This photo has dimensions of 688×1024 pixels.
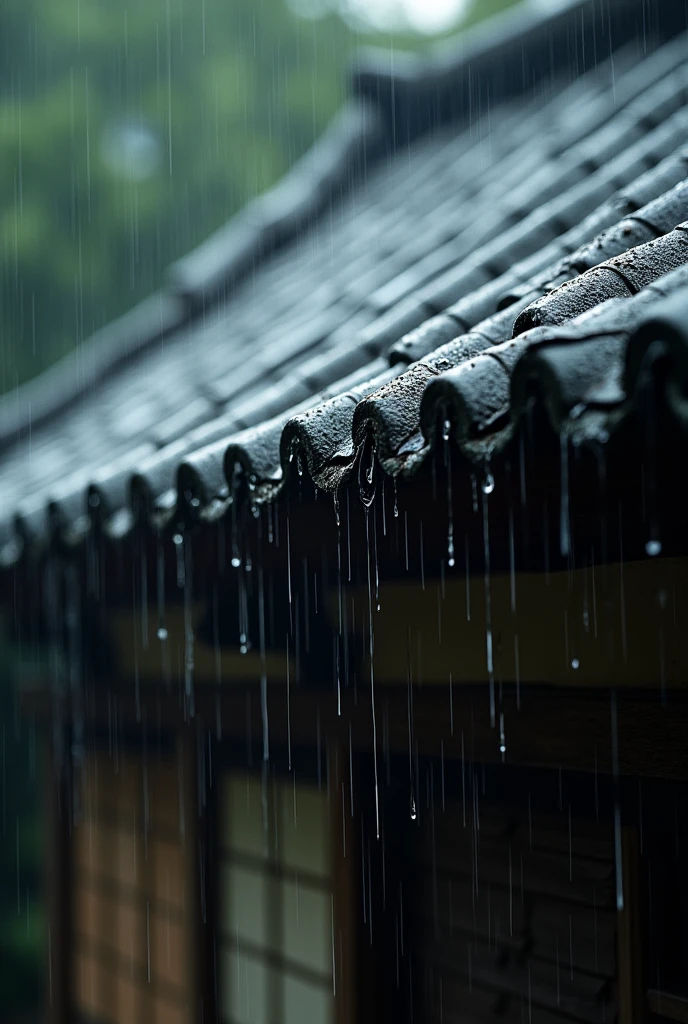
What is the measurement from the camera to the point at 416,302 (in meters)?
3.65

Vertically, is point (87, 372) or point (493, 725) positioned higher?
point (87, 372)

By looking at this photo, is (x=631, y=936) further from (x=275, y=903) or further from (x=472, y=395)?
(x=275, y=903)

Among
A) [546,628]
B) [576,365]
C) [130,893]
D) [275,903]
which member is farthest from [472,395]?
[130,893]

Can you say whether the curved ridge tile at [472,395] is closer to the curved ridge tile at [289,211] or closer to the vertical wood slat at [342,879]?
the vertical wood slat at [342,879]

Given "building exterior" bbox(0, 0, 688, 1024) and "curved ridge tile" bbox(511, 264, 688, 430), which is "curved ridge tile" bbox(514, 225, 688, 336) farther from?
"curved ridge tile" bbox(511, 264, 688, 430)

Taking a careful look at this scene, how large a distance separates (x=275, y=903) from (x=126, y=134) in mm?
13016

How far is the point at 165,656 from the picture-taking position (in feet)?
16.1

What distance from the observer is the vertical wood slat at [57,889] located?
20.2ft

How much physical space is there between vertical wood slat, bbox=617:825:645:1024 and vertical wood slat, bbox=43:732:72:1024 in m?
4.37

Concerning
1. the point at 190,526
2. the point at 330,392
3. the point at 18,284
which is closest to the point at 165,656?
the point at 190,526

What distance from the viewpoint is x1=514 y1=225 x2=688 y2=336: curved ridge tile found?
2104 millimetres

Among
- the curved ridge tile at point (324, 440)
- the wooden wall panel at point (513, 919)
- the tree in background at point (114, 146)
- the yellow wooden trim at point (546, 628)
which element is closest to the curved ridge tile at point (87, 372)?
the yellow wooden trim at point (546, 628)

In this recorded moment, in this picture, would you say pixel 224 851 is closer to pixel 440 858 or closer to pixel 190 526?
pixel 440 858

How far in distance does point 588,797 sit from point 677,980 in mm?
532
